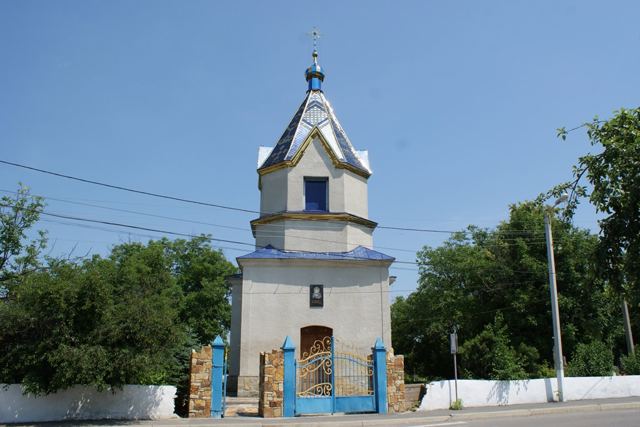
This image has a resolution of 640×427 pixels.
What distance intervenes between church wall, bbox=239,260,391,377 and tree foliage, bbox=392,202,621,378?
16.7ft

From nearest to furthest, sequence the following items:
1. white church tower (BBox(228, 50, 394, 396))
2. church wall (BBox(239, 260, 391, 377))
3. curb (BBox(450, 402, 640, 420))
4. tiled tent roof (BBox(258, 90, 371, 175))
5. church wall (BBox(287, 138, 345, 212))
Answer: curb (BBox(450, 402, 640, 420)), church wall (BBox(239, 260, 391, 377)), white church tower (BBox(228, 50, 394, 396)), church wall (BBox(287, 138, 345, 212)), tiled tent roof (BBox(258, 90, 371, 175))

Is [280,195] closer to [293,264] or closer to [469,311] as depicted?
[293,264]

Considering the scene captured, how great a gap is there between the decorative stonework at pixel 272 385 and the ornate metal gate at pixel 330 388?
516 mm

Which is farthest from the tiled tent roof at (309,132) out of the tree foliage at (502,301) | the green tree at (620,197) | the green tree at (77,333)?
the green tree at (620,197)

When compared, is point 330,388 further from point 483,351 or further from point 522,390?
point 483,351

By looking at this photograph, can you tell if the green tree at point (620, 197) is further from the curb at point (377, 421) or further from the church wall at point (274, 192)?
the church wall at point (274, 192)

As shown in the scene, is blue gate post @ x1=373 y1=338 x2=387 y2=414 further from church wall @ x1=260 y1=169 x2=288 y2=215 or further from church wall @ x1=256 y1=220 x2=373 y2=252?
church wall @ x1=260 y1=169 x2=288 y2=215

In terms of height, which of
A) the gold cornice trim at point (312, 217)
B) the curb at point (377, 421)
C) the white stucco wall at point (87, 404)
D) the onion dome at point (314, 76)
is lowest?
the curb at point (377, 421)

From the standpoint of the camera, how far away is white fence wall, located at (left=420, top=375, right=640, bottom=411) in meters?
17.0

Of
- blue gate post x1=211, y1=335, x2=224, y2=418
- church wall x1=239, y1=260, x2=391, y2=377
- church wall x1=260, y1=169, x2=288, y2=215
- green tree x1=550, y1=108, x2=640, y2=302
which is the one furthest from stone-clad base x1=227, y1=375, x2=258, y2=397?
green tree x1=550, y1=108, x2=640, y2=302

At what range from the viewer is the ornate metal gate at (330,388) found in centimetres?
1526

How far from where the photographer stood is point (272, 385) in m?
14.9

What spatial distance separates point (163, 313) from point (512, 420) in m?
9.76

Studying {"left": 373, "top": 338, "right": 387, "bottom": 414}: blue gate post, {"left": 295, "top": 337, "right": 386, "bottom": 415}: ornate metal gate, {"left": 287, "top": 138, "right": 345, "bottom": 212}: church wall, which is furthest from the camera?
{"left": 287, "top": 138, "right": 345, "bottom": 212}: church wall
